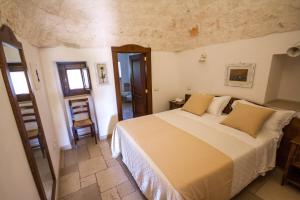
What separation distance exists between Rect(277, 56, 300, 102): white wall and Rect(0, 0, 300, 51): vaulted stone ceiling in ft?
2.21

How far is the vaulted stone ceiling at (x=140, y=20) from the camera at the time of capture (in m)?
1.72

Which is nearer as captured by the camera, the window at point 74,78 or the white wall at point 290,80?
the white wall at point 290,80

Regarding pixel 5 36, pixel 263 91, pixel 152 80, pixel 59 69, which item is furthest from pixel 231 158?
pixel 59 69

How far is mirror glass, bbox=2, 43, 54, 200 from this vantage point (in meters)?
1.21

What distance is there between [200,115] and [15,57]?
276 cm

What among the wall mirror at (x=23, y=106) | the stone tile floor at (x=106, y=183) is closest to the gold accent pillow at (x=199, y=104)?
the stone tile floor at (x=106, y=183)

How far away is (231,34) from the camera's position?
2492mm

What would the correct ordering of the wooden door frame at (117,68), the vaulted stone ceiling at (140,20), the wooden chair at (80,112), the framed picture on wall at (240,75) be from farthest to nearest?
the wooden door frame at (117,68)
the wooden chair at (80,112)
the framed picture on wall at (240,75)
the vaulted stone ceiling at (140,20)

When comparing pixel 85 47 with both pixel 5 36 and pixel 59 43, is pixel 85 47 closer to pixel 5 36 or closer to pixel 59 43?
pixel 59 43

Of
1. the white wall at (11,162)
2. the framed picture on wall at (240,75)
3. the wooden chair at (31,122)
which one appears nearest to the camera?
the white wall at (11,162)

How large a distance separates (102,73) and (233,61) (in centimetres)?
268

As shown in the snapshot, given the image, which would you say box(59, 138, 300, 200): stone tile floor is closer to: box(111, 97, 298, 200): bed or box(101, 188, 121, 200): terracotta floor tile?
box(101, 188, 121, 200): terracotta floor tile

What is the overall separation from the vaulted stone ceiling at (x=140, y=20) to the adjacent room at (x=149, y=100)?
0.02 m

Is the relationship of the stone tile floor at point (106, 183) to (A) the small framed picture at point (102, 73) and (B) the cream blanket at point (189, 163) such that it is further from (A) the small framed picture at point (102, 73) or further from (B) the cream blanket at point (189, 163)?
(A) the small framed picture at point (102, 73)
